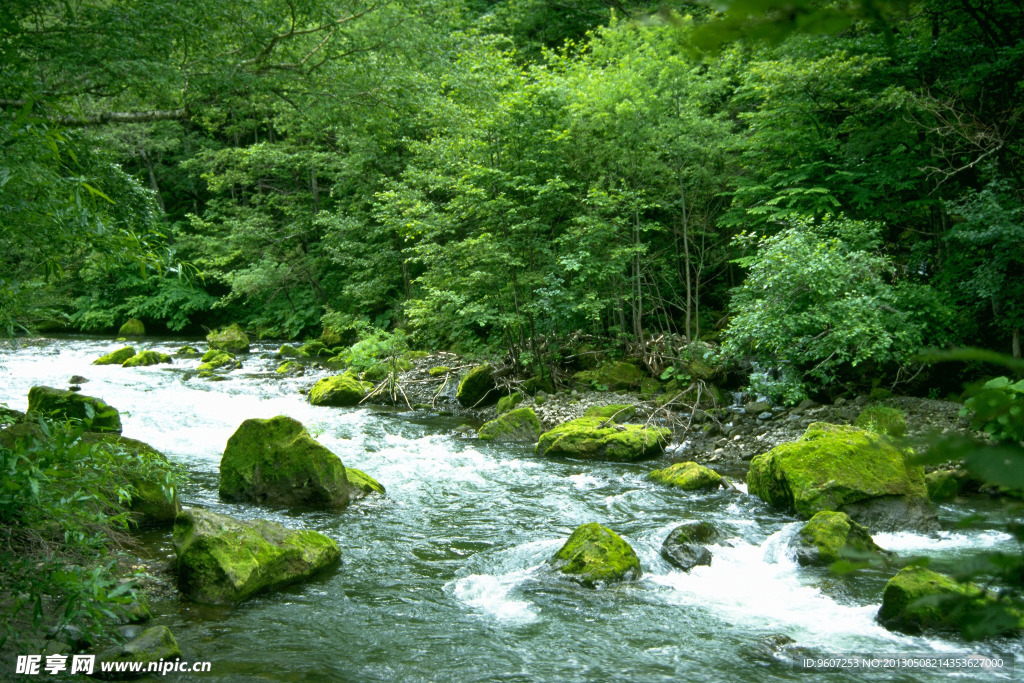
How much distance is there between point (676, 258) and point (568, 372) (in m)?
3.54

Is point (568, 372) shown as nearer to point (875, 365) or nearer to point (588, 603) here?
point (875, 365)

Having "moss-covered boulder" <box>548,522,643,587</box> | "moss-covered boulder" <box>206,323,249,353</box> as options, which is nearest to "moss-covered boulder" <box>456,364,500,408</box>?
"moss-covered boulder" <box>548,522,643,587</box>

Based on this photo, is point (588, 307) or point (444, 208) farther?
point (444, 208)

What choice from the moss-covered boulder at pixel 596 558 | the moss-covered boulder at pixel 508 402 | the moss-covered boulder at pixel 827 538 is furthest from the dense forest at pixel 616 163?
the moss-covered boulder at pixel 596 558

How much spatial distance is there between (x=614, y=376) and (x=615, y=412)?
2323 mm

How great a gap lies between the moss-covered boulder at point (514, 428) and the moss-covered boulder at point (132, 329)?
21926 mm

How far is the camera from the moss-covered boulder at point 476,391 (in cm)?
1453

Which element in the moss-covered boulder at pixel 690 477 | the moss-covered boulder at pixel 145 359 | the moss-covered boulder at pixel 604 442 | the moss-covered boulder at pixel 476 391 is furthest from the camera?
the moss-covered boulder at pixel 145 359

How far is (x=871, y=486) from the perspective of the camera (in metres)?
7.62

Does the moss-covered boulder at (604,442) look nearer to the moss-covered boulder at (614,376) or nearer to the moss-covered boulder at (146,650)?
the moss-covered boulder at (614,376)

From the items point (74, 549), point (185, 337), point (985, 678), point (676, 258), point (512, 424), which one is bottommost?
point (185, 337)

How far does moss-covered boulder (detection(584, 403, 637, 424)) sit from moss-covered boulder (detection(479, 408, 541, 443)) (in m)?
0.94

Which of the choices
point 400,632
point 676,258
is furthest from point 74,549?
point 676,258

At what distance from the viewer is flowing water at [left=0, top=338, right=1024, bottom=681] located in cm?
481
